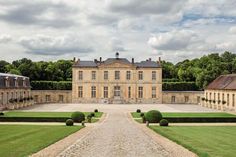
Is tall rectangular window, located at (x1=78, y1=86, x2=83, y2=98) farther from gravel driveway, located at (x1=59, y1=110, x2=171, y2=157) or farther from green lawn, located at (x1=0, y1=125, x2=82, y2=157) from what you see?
gravel driveway, located at (x1=59, y1=110, x2=171, y2=157)

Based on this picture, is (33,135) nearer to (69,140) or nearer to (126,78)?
(69,140)

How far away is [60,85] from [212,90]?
27.8 metres

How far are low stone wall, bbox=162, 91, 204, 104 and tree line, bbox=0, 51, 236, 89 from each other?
1.60 metres

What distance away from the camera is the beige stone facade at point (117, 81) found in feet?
211

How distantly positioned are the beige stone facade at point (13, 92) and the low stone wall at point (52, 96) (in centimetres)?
630

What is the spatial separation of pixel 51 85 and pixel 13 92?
20.7 metres

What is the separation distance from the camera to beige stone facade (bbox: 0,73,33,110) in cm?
4507

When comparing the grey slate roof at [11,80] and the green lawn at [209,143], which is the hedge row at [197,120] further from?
the grey slate roof at [11,80]

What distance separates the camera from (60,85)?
6975cm

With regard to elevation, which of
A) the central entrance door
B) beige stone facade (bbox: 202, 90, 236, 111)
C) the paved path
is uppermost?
the central entrance door

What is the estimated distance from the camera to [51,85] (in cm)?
7012

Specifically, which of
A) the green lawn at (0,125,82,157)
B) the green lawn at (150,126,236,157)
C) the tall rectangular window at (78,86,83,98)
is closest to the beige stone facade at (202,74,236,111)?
the tall rectangular window at (78,86,83,98)

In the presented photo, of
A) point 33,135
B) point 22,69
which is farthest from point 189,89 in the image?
point 33,135

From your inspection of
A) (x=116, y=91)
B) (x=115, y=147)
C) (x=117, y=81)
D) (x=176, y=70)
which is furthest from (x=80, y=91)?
(x=115, y=147)
